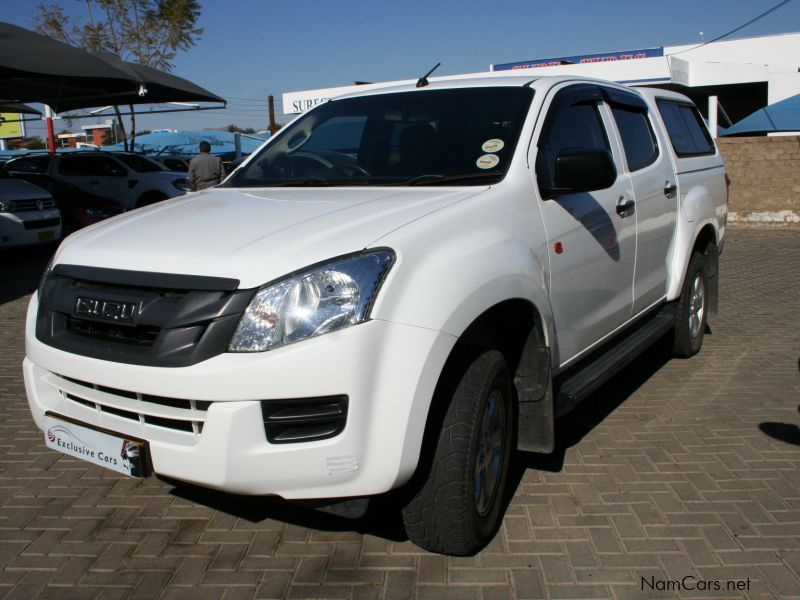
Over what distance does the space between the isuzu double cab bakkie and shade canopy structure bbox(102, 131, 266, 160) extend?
22929 mm

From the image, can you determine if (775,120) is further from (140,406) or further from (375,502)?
(140,406)

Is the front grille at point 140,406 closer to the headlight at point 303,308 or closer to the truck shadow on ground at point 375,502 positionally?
the headlight at point 303,308

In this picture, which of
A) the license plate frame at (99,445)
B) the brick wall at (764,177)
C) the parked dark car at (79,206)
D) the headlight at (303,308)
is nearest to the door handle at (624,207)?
the headlight at (303,308)

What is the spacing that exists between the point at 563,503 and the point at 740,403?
198 centimetres

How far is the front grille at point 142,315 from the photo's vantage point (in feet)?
8.04

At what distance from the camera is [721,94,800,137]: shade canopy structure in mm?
16261

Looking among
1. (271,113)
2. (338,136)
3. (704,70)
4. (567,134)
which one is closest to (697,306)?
(567,134)

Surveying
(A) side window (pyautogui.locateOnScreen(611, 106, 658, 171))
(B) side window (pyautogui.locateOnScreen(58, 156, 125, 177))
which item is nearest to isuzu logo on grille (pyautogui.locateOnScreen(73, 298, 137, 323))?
(A) side window (pyautogui.locateOnScreen(611, 106, 658, 171))

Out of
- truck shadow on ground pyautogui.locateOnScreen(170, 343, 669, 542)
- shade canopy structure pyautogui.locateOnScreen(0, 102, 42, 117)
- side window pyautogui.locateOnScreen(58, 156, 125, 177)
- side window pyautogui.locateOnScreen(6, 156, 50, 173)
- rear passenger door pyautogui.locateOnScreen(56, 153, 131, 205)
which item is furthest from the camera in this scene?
shade canopy structure pyautogui.locateOnScreen(0, 102, 42, 117)

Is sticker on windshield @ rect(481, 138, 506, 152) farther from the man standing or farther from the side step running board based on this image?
the man standing

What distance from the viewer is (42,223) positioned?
1167 centimetres

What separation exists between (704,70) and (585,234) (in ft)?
81.0

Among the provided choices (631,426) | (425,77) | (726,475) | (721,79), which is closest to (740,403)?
(631,426)

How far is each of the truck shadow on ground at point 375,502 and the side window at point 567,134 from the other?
1439mm
